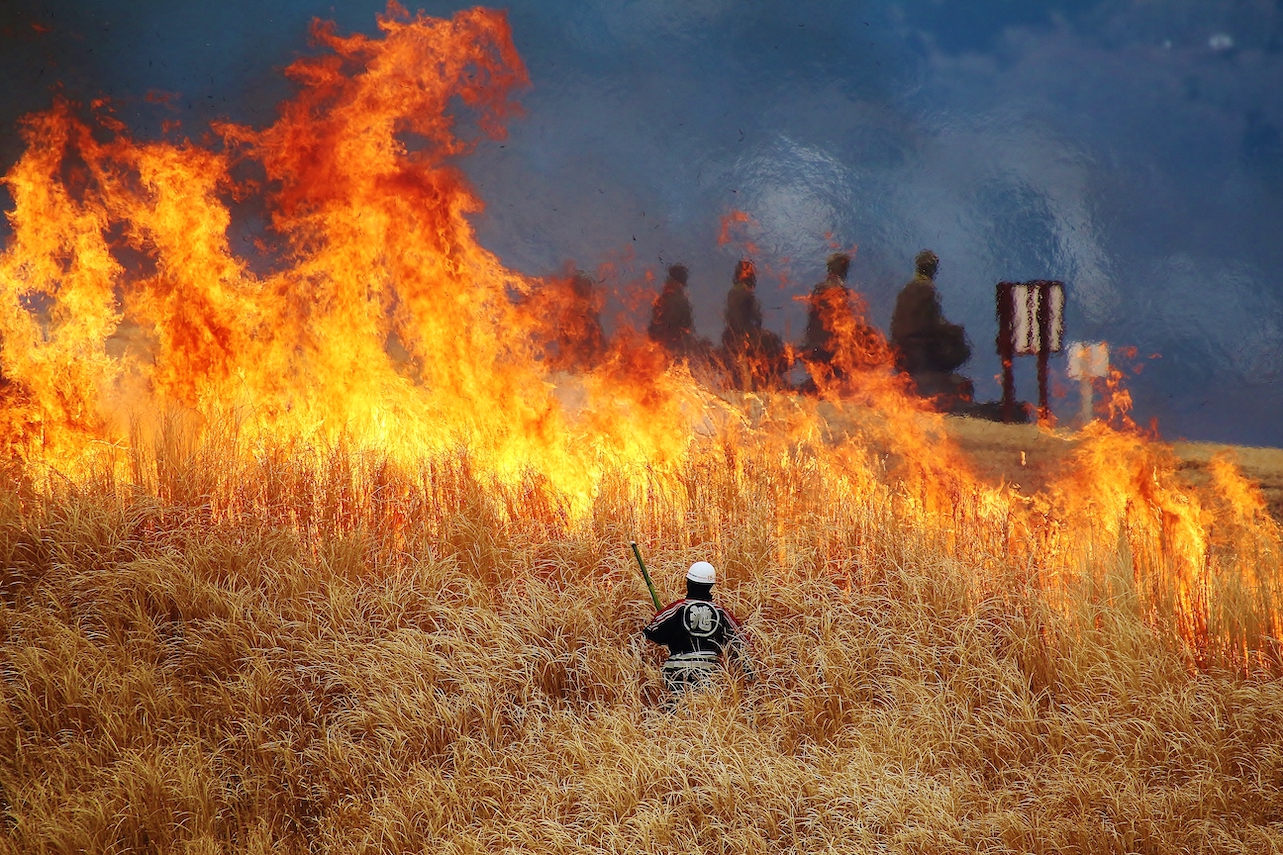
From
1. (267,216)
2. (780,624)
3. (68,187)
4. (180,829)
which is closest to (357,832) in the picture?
(180,829)

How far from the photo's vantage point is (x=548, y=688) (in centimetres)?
431

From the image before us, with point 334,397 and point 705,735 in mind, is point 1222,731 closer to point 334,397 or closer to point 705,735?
point 705,735

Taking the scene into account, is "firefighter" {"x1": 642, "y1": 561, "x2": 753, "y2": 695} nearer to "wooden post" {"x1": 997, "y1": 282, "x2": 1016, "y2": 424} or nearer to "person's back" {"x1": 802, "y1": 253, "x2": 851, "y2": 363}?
"person's back" {"x1": 802, "y1": 253, "x2": 851, "y2": 363}

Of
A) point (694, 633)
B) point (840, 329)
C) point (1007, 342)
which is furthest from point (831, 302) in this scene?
point (694, 633)

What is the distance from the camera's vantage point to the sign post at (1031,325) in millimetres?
6855

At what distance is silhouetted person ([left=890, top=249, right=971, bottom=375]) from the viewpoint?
7090mm

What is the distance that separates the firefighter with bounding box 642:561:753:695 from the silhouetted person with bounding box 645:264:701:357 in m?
3.46

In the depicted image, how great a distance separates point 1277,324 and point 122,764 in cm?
727

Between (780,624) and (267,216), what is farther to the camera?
(267,216)

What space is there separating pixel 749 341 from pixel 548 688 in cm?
372

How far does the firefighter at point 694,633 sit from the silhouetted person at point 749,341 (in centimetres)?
336

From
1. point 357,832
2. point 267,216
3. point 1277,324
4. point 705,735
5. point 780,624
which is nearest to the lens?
point 357,832

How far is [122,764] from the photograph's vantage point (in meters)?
3.69

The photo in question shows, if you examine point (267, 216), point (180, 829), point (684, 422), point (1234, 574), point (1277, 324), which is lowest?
point (180, 829)
